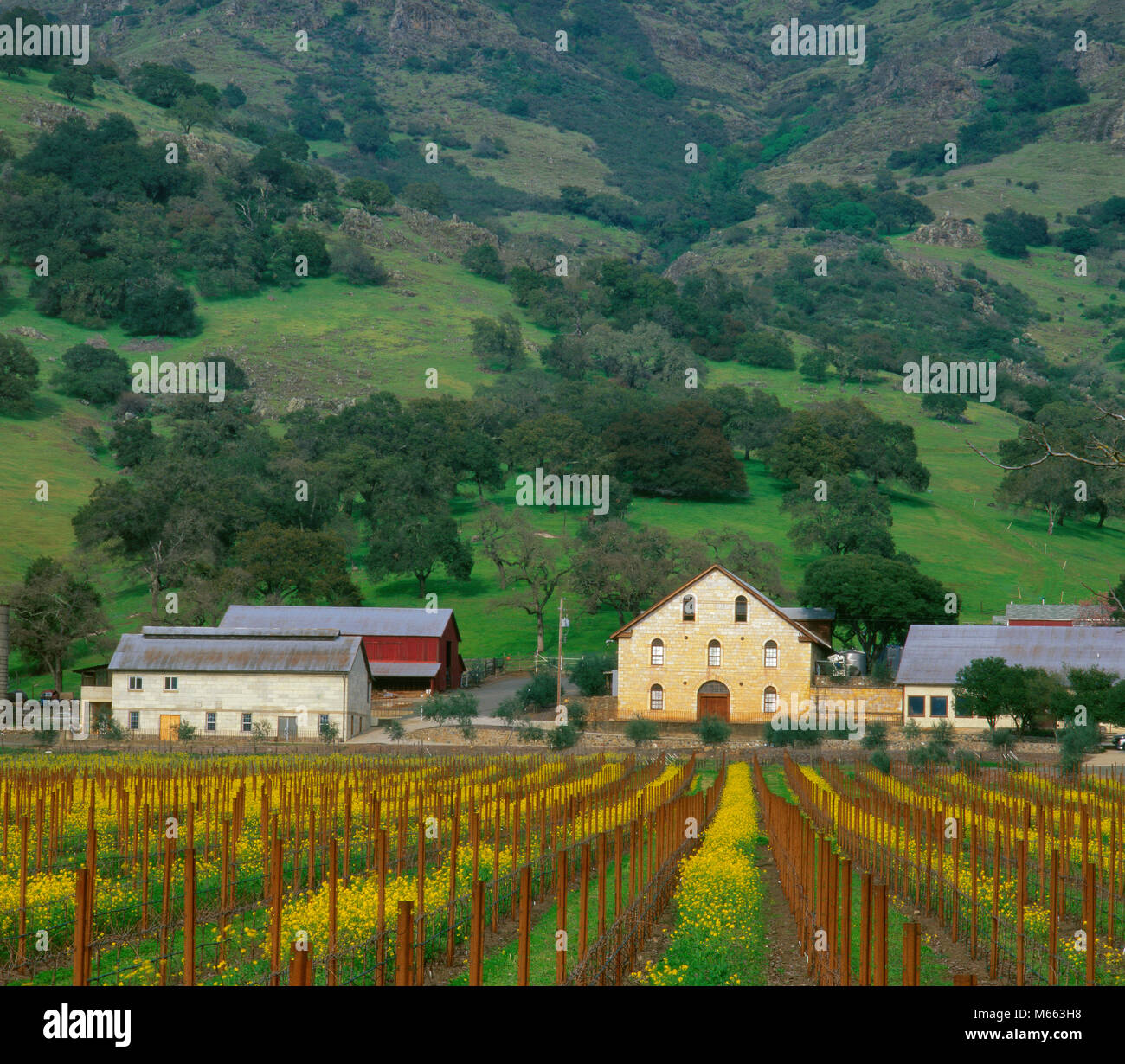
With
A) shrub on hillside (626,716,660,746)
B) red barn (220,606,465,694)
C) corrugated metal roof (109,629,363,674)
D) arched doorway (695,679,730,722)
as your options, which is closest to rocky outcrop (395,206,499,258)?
red barn (220,606,465,694)

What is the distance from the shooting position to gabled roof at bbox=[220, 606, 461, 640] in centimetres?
7212

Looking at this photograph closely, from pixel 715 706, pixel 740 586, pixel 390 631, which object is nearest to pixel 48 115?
pixel 390 631

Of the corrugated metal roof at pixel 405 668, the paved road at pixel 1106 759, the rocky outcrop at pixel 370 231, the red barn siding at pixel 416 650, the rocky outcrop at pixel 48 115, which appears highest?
the rocky outcrop at pixel 48 115

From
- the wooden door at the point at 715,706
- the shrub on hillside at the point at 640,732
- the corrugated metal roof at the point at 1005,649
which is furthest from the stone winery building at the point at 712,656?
the shrub on hillside at the point at 640,732

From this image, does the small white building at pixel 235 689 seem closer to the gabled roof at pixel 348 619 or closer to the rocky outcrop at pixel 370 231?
the gabled roof at pixel 348 619

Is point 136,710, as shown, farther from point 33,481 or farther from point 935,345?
point 935,345

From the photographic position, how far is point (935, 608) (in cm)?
7506

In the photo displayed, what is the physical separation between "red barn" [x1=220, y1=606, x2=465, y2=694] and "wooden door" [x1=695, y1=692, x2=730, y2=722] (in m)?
14.2

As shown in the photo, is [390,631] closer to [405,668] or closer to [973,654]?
[405,668]

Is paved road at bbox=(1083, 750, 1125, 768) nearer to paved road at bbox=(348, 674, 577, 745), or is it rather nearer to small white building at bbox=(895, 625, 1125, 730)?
small white building at bbox=(895, 625, 1125, 730)

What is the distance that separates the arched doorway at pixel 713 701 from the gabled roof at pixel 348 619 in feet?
48.3

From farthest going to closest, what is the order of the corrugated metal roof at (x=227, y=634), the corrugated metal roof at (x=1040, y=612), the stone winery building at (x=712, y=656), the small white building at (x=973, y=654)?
the corrugated metal roof at (x=1040, y=612) → the stone winery building at (x=712, y=656) → the small white building at (x=973, y=654) → the corrugated metal roof at (x=227, y=634)

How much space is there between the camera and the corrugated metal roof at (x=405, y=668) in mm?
71688

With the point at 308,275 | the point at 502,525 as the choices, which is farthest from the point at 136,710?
the point at 308,275
